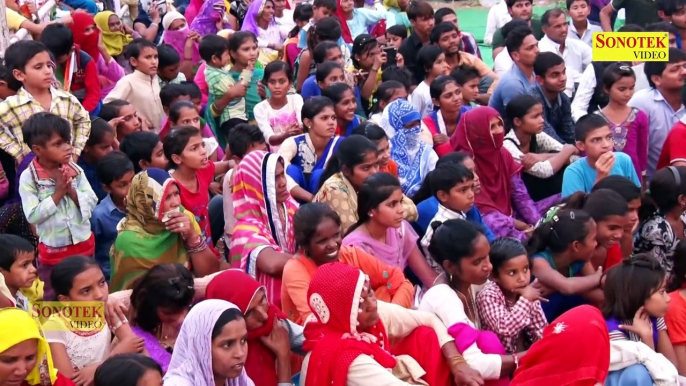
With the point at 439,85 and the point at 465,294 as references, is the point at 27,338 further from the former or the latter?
the point at 439,85

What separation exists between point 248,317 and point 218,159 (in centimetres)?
298

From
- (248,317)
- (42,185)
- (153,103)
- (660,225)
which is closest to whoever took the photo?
(248,317)

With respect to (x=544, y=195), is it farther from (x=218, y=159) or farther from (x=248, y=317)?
(x=248, y=317)

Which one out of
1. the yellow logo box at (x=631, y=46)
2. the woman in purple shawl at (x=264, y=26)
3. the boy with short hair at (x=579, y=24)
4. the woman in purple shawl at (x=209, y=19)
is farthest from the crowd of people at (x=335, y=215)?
the woman in purple shawl at (x=209, y=19)

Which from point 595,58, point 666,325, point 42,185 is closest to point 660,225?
point 666,325

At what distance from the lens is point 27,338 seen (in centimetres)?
320

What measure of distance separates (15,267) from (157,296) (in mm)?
678

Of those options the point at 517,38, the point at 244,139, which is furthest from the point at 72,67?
the point at 517,38

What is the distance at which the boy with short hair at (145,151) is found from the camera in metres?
5.53

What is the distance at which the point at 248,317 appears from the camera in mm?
3680

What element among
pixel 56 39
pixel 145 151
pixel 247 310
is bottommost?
pixel 145 151

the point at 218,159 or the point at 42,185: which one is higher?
the point at 42,185

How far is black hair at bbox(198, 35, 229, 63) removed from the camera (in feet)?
24.3

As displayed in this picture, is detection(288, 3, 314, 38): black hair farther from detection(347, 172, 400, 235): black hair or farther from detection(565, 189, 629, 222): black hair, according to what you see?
detection(565, 189, 629, 222): black hair
